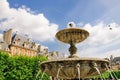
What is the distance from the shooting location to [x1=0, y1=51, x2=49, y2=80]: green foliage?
141 ft

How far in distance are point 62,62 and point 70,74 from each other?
1.00 meters

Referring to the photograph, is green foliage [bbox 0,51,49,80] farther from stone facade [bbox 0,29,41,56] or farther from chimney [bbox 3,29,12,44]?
chimney [bbox 3,29,12,44]

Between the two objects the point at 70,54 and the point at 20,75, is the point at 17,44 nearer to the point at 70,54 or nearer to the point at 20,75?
the point at 20,75

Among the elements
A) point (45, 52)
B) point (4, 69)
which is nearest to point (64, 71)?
point (4, 69)

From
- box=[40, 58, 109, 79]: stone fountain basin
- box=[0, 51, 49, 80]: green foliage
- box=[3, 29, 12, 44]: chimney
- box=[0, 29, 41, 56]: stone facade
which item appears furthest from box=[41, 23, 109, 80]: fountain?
box=[3, 29, 12, 44]: chimney

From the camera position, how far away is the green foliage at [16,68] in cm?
4291

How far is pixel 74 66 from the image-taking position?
12773 millimetres

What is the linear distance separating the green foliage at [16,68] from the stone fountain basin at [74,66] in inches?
1145

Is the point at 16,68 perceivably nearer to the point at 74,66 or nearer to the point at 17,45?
the point at 17,45

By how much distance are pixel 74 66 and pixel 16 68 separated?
33.2 meters

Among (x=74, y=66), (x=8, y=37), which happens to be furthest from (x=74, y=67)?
(x=8, y=37)

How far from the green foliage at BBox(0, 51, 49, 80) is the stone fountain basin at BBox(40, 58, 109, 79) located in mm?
29095

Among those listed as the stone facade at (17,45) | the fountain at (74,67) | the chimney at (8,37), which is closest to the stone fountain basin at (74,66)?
the fountain at (74,67)

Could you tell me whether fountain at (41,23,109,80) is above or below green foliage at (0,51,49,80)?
below
